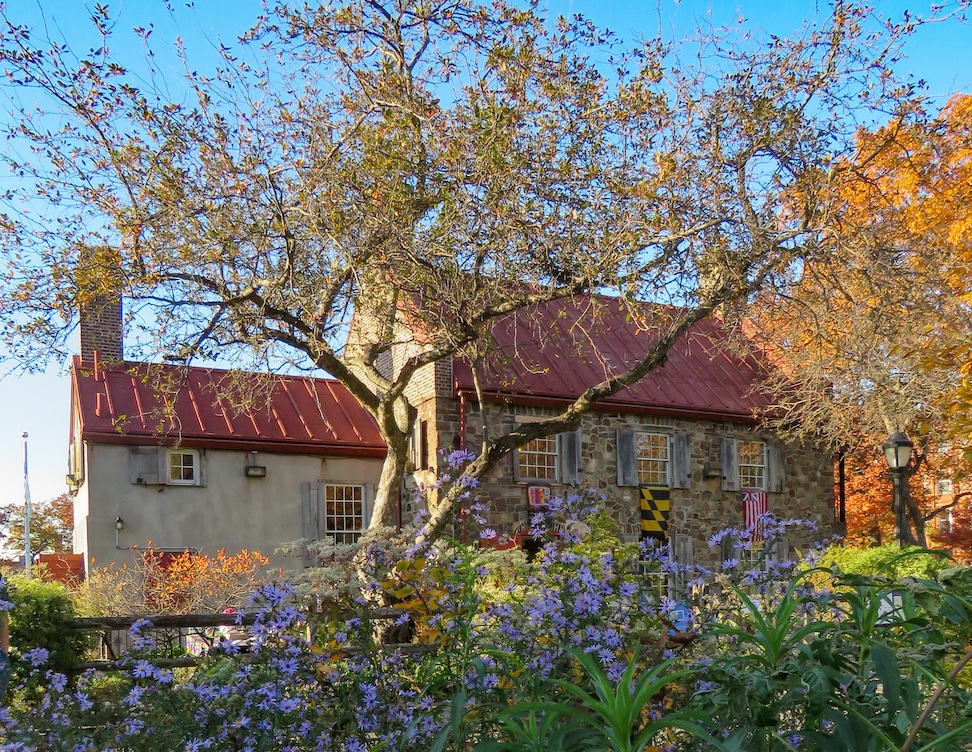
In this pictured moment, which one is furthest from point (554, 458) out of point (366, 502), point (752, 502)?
point (752, 502)

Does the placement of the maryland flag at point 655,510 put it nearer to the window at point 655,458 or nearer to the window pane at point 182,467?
the window at point 655,458

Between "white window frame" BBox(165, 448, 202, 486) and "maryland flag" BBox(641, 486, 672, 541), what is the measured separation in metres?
8.05

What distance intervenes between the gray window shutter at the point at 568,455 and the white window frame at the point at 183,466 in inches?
249

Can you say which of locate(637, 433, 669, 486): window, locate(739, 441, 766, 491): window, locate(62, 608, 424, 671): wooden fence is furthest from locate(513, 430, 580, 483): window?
locate(62, 608, 424, 671): wooden fence

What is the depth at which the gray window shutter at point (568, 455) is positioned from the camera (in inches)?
675

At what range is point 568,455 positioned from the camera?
17219 mm

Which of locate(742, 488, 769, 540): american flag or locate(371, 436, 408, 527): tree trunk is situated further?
locate(742, 488, 769, 540): american flag

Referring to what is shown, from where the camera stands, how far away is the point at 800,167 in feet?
34.9

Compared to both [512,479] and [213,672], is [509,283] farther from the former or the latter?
[213,672]

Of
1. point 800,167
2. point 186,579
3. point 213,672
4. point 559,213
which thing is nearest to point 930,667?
point 213,672

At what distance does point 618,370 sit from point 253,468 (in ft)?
23.1

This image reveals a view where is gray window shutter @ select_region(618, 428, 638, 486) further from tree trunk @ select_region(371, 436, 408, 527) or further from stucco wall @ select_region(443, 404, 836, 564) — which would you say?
tree trunk @ select_region(371, 436, 408, 527)

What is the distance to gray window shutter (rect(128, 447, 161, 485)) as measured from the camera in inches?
625

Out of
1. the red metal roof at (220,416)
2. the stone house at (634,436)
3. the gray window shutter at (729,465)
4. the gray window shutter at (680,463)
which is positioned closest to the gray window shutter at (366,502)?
the red metal roof at (220,416)
